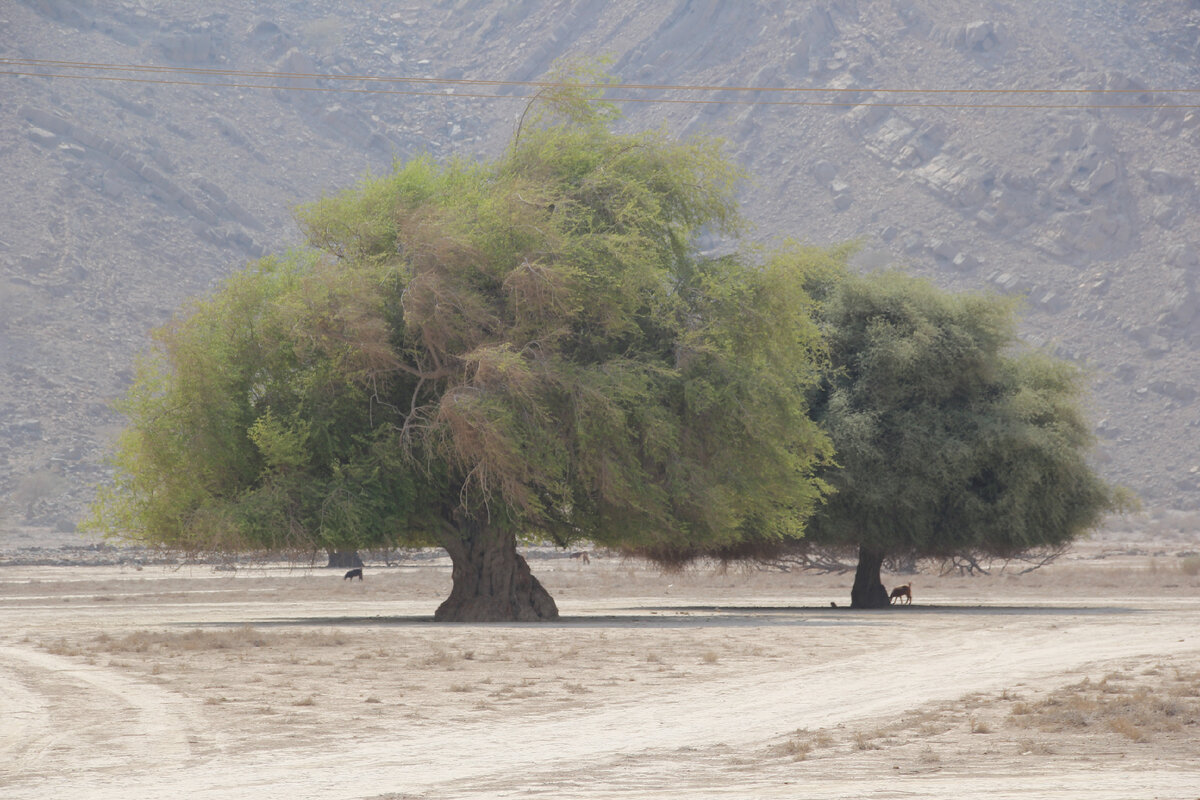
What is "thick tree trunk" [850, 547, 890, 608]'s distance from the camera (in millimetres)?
41062

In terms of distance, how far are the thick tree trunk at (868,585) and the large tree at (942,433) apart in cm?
106

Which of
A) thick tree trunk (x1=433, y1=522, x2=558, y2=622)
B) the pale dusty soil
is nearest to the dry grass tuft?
the pale dusty soil

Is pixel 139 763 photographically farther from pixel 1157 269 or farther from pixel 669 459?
pixel 1157 269

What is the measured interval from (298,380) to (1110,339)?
4390 inches

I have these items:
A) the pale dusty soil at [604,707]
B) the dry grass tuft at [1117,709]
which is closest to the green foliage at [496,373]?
the pale dusty soil at [604,707]

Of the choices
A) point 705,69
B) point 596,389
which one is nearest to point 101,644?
point 596,389

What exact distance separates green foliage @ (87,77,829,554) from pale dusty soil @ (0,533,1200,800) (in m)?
2.63

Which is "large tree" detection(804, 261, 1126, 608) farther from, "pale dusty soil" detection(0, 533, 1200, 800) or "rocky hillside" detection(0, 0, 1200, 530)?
"rocky hillside" detection(0, 0, 1200, 530)

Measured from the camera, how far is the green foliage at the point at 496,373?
28.0 metres

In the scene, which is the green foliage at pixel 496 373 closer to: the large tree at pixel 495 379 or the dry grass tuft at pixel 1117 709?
the large tree at pixel 495 379

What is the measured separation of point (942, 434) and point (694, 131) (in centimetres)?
6747

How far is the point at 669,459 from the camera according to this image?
2948cm

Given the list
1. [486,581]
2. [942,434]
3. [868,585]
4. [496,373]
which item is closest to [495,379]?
[496,373]

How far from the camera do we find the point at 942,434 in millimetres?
37812
